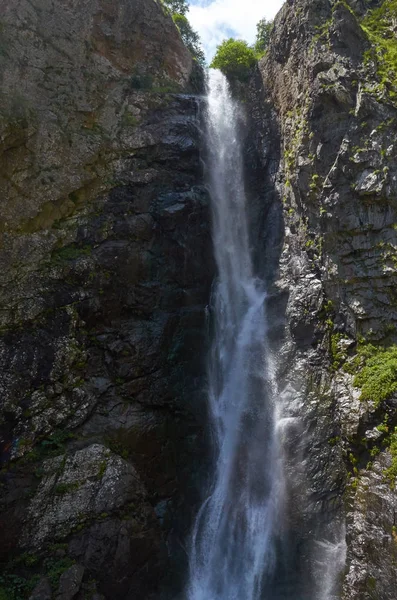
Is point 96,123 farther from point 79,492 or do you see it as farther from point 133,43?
point 79,492

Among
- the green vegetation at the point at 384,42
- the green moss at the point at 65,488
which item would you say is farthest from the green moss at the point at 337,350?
the green vegetation at the point at 384,42

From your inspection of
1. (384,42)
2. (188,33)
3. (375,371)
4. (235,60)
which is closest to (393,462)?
(375,371)

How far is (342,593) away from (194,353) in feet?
23.4

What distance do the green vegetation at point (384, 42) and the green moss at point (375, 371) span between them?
Result: 7747mm

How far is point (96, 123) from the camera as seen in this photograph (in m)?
14.2

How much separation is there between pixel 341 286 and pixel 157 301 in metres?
5.57

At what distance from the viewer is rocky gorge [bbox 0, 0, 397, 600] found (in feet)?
30.6

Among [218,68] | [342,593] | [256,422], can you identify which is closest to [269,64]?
[218,68]

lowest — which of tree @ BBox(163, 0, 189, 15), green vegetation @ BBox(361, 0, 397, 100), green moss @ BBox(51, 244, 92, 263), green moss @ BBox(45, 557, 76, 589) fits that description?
green moss @ BBox(45, 557, 76, 589)

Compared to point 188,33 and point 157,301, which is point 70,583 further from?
point 188,33

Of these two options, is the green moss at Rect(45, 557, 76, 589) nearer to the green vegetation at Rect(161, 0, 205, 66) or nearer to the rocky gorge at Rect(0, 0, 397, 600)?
the rocky gorge at Rect(0, 0, 397, 600)

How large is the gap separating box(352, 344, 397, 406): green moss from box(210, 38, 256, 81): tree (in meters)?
16.3

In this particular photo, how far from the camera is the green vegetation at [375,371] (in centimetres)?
988

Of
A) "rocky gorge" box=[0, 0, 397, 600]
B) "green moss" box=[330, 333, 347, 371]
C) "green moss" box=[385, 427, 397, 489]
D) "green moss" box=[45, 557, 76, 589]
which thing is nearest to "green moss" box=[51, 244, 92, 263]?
"rocky gorge" box=[0, 0, 397, 600]
